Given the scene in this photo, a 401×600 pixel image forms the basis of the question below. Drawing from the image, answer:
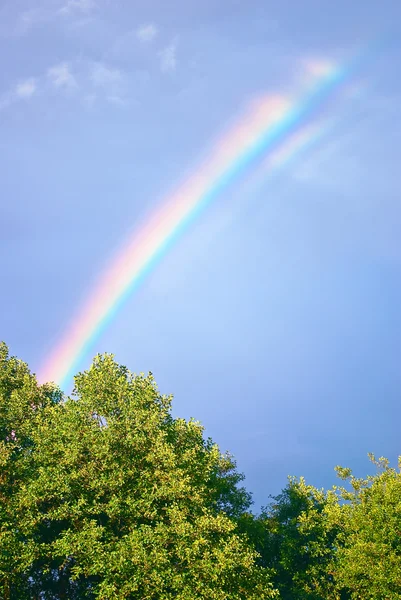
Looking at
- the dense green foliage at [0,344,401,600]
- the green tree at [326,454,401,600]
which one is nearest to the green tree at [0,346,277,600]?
the dense green foliage at [0,344,401,600]

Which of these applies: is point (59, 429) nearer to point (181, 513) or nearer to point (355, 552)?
point (181, 513)

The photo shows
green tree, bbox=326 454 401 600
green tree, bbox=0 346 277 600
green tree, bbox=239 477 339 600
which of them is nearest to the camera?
green tree, bbox=0 346 277 600

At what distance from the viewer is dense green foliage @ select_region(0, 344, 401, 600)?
26.3 metres

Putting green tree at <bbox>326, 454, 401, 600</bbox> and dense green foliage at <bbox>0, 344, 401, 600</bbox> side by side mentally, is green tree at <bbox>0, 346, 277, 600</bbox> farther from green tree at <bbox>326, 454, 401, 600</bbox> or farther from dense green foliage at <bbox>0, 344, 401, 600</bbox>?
green tree at <bbox>326, 454, 401, 600</bbox>

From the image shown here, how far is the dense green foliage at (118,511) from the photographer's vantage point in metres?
26.3

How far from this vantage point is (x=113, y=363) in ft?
122

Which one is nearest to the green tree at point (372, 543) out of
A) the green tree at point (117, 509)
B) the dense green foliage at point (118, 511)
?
the dense green foliage at point (118, 511)

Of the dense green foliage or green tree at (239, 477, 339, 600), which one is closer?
the dense green foliage

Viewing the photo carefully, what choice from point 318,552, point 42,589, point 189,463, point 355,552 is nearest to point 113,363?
point 189,463

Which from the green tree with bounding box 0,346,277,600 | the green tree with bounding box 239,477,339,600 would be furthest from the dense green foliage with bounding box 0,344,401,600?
the green tree with bounding box 239,477,339,600

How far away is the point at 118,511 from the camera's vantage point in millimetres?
28203

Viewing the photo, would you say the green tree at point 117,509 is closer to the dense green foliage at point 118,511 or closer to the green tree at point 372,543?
the dense green foliage at point 118,511

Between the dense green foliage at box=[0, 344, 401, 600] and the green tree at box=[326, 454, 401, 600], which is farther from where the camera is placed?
the green tree at box=[326, 454, 401, 600]

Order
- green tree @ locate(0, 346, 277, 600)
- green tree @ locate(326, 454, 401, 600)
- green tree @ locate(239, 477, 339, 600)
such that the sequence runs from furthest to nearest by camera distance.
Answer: green tree @ locate(239, 477, 339, 600) → green tree @ locate(326, 454, 401, 600) → green tree @ locate(0, 346, 277, 600)
